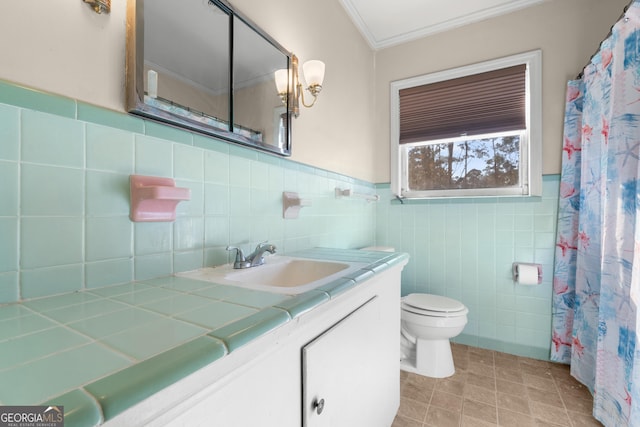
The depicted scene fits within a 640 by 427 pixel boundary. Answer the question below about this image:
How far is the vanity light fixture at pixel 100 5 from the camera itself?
725 mm

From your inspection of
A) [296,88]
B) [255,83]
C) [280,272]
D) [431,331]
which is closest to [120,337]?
[280,272]

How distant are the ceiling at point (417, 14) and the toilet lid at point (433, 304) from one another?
2105 mm

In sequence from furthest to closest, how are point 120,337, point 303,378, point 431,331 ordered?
point 431,331, point 303,378, point 120,337

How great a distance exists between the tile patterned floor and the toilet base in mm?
40

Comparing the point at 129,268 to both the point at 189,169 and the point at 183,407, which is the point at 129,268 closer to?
the point at 189,169

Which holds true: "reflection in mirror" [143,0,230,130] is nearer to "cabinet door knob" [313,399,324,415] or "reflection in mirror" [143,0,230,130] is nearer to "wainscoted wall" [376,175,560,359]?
"cabinet door knob" [313,399,324,415]

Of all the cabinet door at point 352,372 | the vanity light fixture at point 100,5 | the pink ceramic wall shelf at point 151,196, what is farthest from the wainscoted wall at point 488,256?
the vanity light fixture at point 100,5

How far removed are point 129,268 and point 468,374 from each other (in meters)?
2.01

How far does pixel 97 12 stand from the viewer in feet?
2.43

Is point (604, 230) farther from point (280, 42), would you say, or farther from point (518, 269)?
point (280, 42)

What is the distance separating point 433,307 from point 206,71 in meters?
1.76

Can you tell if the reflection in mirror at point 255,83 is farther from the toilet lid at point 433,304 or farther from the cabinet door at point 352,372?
the toilet lid at point 433,304

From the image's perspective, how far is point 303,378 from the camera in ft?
2.13

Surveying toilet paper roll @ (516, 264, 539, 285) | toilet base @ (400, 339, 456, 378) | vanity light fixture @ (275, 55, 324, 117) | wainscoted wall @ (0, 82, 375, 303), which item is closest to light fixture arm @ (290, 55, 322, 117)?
vanity light fixture @ (275, 55, 324, 117)
